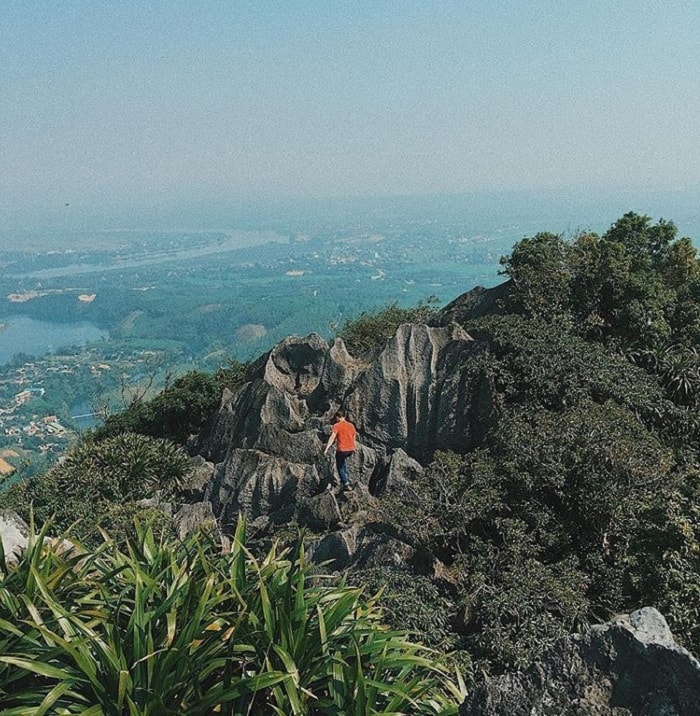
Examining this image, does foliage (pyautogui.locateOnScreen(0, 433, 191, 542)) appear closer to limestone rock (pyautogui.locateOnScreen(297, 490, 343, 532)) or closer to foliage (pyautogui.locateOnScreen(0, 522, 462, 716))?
limestone rock (pyautogui.locateOnScreen(297, 490, 343, 532))

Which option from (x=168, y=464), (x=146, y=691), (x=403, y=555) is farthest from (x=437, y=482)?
(x=168, y=464)

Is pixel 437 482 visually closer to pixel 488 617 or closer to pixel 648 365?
pixel 488 617

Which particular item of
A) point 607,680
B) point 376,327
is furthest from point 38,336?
point 607,680

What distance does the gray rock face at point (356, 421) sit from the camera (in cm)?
1541

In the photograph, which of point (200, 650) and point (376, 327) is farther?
point (376, 327)

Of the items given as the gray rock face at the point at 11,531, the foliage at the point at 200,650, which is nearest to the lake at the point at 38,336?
the gray rock face at the point at 11,531

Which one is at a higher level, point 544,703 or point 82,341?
point 544,703

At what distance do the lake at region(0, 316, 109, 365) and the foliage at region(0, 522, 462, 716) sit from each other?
513ft

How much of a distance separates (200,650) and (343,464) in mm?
9126

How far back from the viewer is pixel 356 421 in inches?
680

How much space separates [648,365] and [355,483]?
8.82m

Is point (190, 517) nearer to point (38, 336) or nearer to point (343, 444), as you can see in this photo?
point (343, 444)

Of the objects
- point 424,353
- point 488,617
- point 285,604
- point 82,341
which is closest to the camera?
point 285,604

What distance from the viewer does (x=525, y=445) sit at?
448 inches
